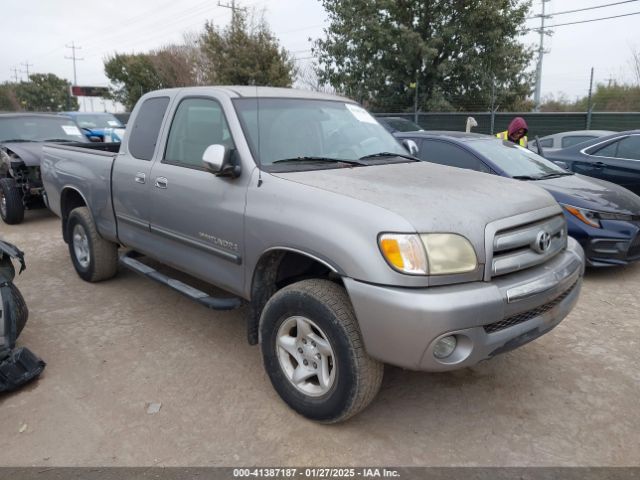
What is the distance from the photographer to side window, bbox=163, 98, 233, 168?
3605 millimetres

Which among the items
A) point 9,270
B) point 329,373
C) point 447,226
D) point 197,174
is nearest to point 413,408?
point 329,373

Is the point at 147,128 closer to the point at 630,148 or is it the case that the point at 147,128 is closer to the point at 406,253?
the point at 406,253

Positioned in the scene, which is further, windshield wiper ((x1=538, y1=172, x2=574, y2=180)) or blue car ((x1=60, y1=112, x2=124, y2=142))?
blue car ((x1=60, y1=112, x2=124, y2=142))

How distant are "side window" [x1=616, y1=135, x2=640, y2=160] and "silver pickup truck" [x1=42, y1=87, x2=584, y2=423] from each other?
16.1 feet

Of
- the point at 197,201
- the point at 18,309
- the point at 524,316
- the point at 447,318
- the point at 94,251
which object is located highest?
the point at 197,201

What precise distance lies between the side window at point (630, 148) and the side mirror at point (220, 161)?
645cm

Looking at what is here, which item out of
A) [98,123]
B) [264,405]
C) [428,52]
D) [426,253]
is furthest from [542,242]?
[428,52]

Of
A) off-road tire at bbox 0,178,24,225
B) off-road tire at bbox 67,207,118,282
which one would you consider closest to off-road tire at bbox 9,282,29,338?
off-road tire at bbox 67,207,118,282

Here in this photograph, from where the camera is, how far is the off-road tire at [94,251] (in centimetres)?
500

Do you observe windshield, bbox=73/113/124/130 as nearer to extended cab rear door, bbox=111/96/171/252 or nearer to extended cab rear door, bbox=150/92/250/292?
extended cab rear door, bbox=111/96/171/252

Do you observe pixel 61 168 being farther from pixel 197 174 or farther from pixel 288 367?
pixel 288 367

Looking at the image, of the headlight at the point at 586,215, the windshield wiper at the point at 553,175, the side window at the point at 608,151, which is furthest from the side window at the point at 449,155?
the side window at the point at 608,151

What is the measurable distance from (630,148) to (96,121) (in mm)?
15021

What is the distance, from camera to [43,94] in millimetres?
63375
